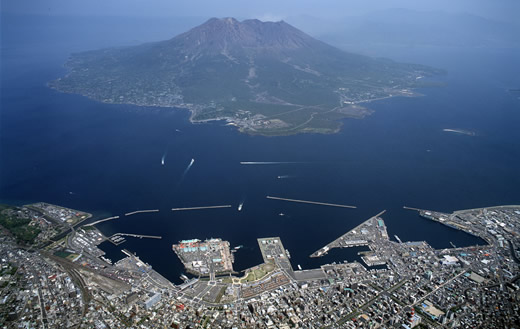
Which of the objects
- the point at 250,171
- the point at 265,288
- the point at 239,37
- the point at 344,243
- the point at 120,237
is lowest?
the point at 120,237

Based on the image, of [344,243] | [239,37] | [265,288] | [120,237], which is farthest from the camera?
[239,37]

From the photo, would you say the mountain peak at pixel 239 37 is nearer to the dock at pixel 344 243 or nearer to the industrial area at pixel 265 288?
the dock at pixel 344 243

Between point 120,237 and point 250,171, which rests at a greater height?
point 250,171

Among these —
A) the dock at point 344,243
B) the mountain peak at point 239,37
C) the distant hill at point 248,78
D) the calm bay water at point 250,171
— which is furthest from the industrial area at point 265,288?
the mountain peak at point 239,37

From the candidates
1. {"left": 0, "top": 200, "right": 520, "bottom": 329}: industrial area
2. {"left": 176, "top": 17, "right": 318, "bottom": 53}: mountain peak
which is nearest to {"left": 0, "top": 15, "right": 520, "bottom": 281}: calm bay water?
{"left": 0, "top": 200, "right": 520, "bottom": 329}: industrial area

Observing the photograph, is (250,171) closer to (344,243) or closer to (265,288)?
(344,243)

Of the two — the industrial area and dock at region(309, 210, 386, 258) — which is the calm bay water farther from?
the industrial area

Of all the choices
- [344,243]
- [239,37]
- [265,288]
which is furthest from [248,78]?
[265,288]
